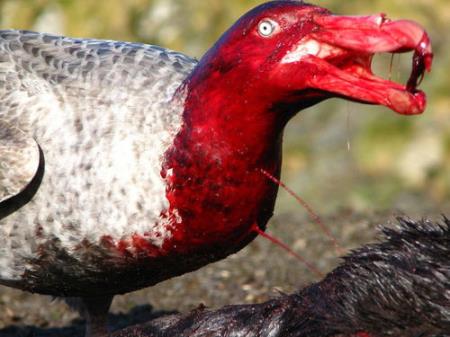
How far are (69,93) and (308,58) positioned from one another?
4.63 feet

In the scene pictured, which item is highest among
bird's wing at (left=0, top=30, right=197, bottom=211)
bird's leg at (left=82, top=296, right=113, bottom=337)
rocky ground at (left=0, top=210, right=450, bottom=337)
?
bird's wing at (left=0, top=30, right=197, bottom=211)

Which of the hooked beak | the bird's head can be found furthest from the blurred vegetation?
the hooked beak

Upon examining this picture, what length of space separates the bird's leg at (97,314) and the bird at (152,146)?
0.27 metres

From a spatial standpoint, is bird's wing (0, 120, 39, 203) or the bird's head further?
bird's wing (0, 120, 39, 203)

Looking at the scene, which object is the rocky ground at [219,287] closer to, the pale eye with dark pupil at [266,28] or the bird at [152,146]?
the bird at [152,146]

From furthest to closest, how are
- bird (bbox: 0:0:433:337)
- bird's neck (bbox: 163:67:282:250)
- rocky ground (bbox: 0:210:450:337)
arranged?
rocky ground (bbox: 0:210:450:337), bird's neck (bbox: 163:67:282:250), bird (bbox: 0:0:433:337)

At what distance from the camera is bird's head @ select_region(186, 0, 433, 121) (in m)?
4.33

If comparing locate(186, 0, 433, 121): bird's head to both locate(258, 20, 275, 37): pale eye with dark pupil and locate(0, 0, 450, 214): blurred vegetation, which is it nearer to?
locate(258, 20, 275, 37): pale eye with dark pupil

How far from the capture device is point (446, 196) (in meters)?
10.8

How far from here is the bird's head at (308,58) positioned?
4332 millimetres

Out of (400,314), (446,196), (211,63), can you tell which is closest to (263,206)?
(211,63)

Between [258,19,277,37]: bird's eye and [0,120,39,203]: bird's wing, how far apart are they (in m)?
1.24

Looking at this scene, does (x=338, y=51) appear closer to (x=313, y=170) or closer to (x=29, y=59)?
(x=29, y=59)

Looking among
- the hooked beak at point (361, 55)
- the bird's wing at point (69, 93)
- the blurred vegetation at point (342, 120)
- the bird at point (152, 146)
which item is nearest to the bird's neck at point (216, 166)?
the bird at point (152, 146)
